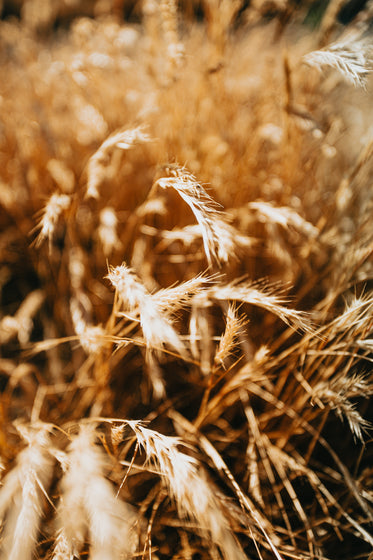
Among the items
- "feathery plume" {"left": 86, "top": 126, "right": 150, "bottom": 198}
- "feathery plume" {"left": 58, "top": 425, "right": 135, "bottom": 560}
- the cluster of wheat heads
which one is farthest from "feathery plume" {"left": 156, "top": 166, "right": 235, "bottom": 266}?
"feathery plume" {"left": 58, "top": 425, "right": 135, "bottom": 560}

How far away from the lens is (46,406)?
1144 mm

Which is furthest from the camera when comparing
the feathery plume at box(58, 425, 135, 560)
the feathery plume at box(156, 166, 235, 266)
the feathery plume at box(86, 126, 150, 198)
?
the feathery plume at box(86, 126, 150, 198)

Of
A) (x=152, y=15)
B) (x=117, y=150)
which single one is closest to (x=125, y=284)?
(x=117, y=150)

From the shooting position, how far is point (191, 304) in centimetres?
93

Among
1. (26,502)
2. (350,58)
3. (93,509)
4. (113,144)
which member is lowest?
(26,502)

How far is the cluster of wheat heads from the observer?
654mm

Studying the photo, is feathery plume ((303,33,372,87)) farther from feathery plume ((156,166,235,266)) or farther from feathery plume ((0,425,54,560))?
feathery plume ((0,425,54,560))

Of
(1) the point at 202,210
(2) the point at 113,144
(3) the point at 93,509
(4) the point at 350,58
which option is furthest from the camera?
(2) the point at 113,144

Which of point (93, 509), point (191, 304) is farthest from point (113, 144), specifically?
point (93, 509)

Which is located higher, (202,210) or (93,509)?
(202,210)

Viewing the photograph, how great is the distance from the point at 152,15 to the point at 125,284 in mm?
1322

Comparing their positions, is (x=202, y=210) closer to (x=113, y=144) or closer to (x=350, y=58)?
(x=113, y=144)

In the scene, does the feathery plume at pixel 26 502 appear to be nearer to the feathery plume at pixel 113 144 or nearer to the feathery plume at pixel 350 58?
the feathery plume at pixel 113 144

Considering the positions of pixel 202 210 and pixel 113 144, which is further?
pixel 113 144
